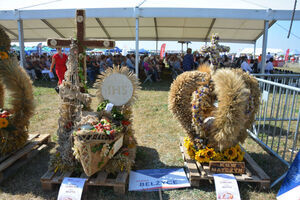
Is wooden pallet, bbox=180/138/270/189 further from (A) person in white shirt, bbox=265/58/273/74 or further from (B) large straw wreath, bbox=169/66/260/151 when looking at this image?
(A) person in white shirt, bbox=265/58/273/74

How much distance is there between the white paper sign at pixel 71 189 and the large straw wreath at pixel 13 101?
1.33 meters

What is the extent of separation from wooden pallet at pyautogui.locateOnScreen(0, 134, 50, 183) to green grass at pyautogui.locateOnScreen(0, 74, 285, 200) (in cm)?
8

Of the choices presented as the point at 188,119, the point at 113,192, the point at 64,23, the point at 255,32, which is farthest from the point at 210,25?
the point at 113,192

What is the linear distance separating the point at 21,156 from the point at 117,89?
1881 mm

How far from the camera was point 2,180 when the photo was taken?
3.06 m

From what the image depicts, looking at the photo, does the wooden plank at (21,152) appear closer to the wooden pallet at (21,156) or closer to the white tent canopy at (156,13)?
the wooden pallet at (21,156)

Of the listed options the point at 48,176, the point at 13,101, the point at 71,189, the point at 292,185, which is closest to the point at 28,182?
the point at 48,176

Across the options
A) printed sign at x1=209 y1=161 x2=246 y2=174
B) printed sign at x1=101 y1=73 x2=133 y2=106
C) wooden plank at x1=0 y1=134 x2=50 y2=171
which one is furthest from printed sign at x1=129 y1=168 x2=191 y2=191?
wooden plank at x1=0 y1=134 x2=50 y2=171

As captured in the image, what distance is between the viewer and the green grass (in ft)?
9.30

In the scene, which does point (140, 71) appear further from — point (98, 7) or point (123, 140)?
point (123, 140)

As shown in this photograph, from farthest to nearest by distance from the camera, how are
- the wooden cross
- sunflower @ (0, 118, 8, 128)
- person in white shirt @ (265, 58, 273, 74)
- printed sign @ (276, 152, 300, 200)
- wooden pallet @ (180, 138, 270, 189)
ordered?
1. person in white shirt @ (265, 58, 273, 74)
2. the wooden cross
3. sunflower @ (0, 118, 8, 128)
4. wooden pallet @ (180, 138, 270, 189)
5. printed sign @ (276, 152, 300, 200)

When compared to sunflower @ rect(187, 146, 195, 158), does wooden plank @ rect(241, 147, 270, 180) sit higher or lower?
lower

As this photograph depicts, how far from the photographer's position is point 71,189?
8.67 ft

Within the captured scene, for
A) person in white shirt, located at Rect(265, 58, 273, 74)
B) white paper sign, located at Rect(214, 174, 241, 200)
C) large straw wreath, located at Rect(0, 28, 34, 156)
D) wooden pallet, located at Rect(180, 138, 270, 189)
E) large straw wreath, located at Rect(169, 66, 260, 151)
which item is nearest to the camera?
white paper sign, located at Rect(214, 174, 241, 200)
